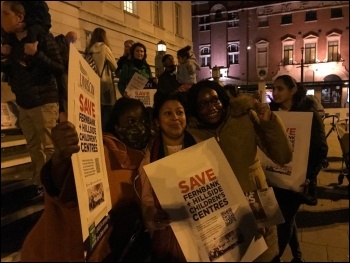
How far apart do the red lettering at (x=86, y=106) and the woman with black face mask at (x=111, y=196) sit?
11 cm

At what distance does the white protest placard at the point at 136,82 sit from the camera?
5445mm

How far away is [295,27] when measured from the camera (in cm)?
4375

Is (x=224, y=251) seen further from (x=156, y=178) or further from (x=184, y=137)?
(x=184, y=137)

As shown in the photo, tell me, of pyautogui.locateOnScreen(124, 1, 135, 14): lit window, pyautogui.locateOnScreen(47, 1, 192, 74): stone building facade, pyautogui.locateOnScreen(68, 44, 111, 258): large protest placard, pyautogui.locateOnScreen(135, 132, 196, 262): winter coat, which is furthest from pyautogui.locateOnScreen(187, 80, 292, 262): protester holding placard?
pyautogui.locateOnScreen(124, 1, 135, 14): lit window

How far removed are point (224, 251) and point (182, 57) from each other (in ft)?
16.9

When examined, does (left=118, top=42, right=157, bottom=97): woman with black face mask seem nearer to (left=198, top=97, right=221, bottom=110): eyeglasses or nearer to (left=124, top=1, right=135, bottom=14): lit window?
(left=198, top=97, right=221, bottom=110): eyeglasses

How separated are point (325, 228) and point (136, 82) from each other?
3.61 m

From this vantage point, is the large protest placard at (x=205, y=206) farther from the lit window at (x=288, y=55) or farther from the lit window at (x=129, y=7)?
the lit window at (x=288, y=55)

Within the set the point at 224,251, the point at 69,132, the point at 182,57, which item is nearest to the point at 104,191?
the point at 69,132

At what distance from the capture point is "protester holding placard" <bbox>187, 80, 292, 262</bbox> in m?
2.20

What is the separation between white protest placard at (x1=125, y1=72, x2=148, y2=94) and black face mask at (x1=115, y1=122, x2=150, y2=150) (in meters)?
3.16

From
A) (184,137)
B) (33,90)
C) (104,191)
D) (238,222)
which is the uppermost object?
(33,90)

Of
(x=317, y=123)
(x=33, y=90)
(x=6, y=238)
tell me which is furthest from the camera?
(x=33, y=90)

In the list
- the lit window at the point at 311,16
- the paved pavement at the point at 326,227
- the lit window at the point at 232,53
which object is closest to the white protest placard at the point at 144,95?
the paved pavement at the point at 326,227
